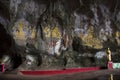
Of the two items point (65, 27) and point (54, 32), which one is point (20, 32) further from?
point (65, 27)

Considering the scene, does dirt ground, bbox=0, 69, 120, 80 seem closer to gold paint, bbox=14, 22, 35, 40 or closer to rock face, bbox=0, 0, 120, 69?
rock face, bbox=0, 0, 120, 69

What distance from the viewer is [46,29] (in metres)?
15.8

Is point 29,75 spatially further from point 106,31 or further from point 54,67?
point 106,31

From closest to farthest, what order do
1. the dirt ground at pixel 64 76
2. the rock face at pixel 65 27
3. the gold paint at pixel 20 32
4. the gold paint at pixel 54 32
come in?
the dirt ground at pixel 64 76 → the gold paint at pixel 20 32 → the rock face at pixel 65 27 → the gold paint at pixel 54 32

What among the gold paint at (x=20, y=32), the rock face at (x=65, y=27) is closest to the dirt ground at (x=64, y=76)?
the rock face at (x=65, y=27)

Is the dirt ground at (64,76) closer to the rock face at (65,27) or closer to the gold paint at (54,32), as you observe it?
the rock face at (65,27)

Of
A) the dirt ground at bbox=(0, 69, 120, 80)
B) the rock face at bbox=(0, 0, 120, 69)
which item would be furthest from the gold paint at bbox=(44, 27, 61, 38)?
the dirt ground at bbox=(0, 69, 120, 80)

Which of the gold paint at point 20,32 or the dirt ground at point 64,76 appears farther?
the gold paint at point 20,32

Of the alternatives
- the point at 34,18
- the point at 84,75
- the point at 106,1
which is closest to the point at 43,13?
the point at 34,18

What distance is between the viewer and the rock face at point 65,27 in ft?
51.6

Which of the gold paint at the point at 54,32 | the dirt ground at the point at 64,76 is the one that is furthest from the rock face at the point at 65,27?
the dirt ground at the point at 64,76

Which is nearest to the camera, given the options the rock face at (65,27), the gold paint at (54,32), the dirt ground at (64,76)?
the dirt ground at (64,76)

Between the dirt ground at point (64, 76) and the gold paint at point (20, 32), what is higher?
the gold paint at point (20, 32)

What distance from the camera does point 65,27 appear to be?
16078 mm
